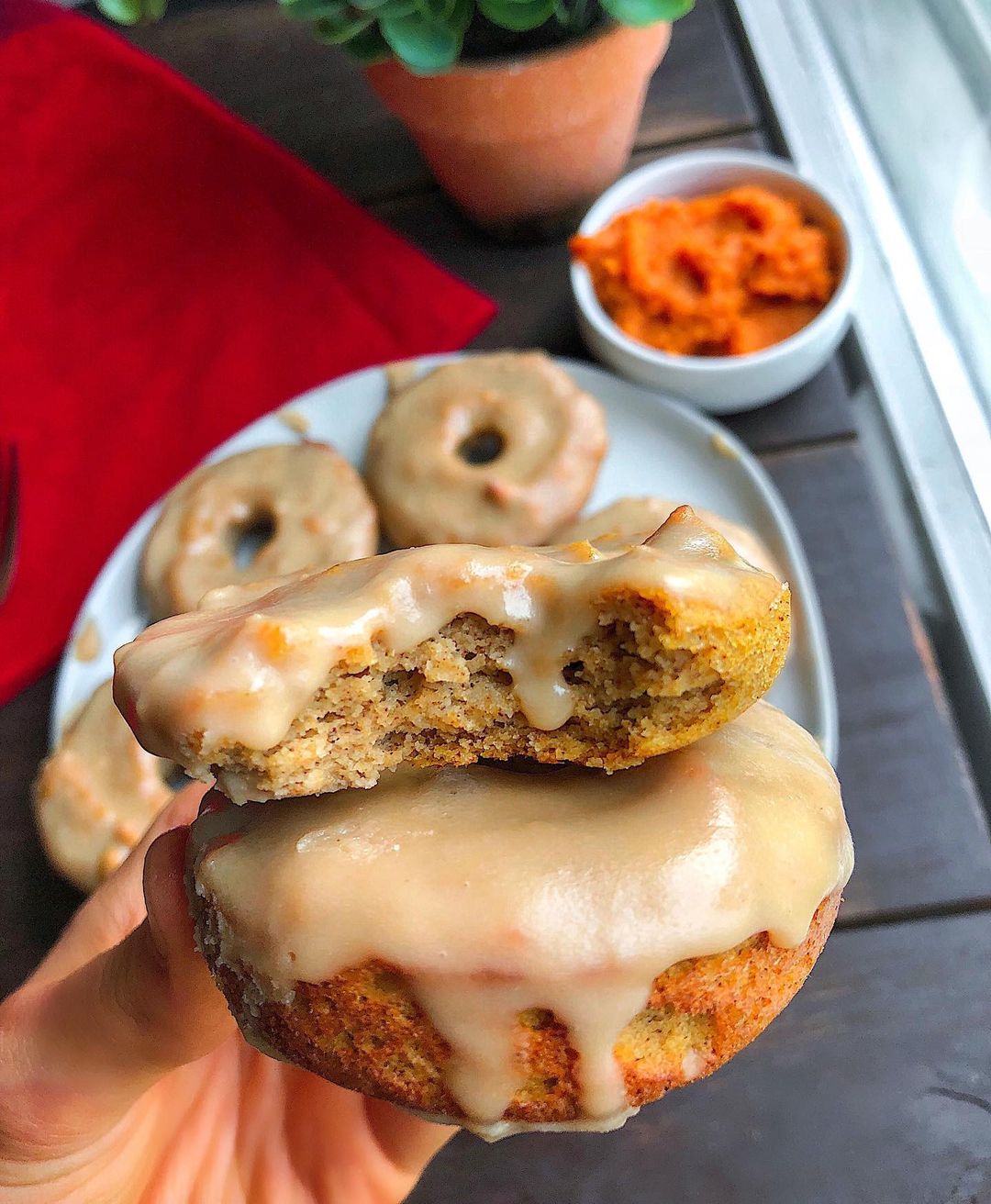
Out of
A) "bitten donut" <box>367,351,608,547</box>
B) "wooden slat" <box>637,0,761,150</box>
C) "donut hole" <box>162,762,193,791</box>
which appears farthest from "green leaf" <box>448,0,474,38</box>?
"donut hole" <box>162,762,193,791</box>

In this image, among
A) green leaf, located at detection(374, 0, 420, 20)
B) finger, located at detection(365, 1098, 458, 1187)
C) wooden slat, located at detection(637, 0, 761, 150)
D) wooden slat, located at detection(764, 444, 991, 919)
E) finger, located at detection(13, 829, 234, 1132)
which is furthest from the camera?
wooden slat, located at detection(637, 0, 761, 150)

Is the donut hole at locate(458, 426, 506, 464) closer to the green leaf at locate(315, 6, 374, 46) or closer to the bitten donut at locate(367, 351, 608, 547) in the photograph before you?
the bitten donut at locate(367, 351, 608, 547)

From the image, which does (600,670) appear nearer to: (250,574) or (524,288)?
(250,574)

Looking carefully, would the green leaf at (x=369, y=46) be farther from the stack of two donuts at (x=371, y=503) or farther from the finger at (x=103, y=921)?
the finger at (x=103, y=921)

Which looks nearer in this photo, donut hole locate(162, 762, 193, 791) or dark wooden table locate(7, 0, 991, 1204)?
dark wooden table locate(7, 0, 991, 1204)

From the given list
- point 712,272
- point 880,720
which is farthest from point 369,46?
point 880,720

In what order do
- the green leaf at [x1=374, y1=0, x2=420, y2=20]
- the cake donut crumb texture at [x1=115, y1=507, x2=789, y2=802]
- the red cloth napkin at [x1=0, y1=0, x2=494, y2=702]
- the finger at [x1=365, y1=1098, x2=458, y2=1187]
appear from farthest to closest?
the red cloth napkin at [x1=0, y1=0, x2=494, y2=702]
the green leaf at [x1=374, y1=0, x2=420, y2=20]
the finger at [x1=365, y1=1098, x2=458, y2=1187]
the cake donut crumb texture at [x1=115, y1=507, x2=789, y2=802]

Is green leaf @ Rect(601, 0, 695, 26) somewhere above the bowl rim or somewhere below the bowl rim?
above
